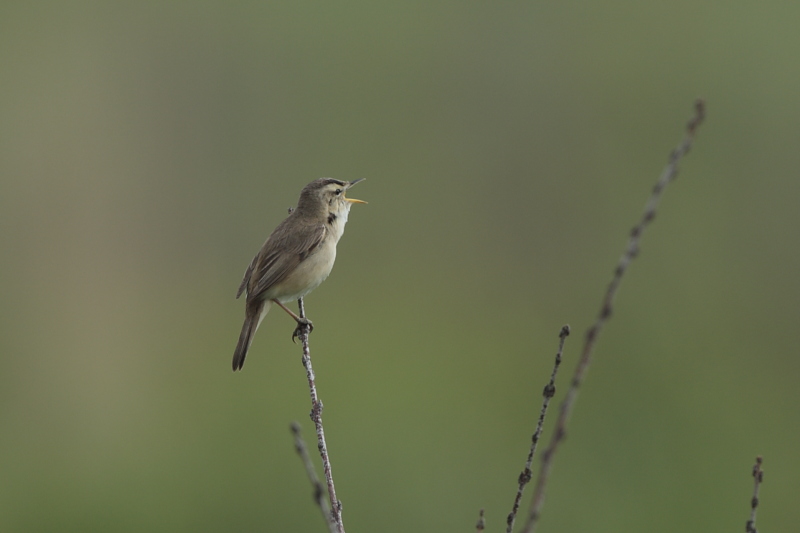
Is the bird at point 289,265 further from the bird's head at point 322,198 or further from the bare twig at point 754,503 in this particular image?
the bare twig at point 754,503

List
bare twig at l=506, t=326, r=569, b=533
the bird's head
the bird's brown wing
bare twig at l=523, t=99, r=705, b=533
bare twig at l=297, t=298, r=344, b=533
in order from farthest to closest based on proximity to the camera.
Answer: the bird's head, the bird's brown wing, bare twig at l=297, t=298, r=344, b=533, bare twig at l=506, t=326, r=569, b=533, bare twig at l=523, t=99, r=705, b=533

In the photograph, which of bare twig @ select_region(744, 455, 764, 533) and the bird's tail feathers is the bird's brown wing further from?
bare twig @ select_region(744, 455, 764, 533)

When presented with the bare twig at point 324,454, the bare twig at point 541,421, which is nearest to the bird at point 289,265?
the bare twig at point 324,454

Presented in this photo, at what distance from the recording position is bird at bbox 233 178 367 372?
4762mm

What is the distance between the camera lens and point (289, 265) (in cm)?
473

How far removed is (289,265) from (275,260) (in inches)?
3.4

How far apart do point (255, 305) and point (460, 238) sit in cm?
1513

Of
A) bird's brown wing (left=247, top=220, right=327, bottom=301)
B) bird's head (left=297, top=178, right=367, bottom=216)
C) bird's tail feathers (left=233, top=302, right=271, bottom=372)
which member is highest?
bird's head (left=297, top=178, right=367, bottom=216)

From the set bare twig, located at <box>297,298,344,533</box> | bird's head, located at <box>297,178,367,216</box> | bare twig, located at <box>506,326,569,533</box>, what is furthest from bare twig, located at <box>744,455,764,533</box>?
bird's head, located at <box>297,178,367,216</box>

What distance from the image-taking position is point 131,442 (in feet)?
51.9

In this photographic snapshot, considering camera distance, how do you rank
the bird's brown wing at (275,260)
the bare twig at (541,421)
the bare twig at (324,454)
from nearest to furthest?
1. the bare twig at (541,421)
2. the bare twig at (324,454)
3. the bird's brown wing at (275,260)

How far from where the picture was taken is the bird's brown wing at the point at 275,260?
475 cm

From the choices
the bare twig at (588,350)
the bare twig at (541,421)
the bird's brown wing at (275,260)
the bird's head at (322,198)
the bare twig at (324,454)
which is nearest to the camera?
the bare twig at (588,350)

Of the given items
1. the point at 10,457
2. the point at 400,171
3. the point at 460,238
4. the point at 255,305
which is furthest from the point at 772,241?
the point at 255,305
